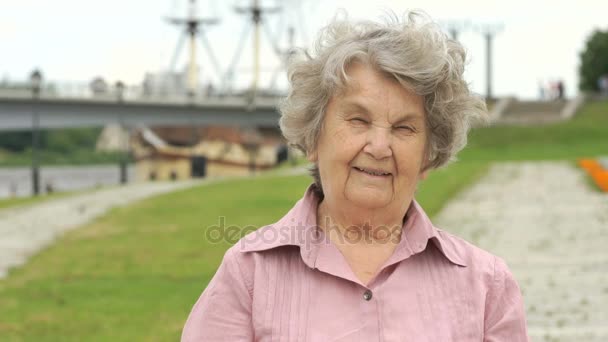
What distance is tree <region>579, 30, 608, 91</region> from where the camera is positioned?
254 feet

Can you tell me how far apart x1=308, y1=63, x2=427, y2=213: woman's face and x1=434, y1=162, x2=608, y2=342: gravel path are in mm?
5024

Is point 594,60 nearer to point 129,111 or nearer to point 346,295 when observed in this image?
point 129,111

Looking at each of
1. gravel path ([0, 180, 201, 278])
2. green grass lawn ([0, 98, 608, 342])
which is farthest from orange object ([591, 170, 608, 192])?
gravel path ([0, 180, 201, 278])

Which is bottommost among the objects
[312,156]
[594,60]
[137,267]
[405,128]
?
[137,267]

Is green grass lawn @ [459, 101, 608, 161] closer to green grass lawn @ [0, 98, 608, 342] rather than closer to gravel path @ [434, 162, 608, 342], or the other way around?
gravel path @ [434, 162, 608, 342]

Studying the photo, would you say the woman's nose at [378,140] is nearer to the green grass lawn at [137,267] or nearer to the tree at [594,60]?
the green grass lawn at [137,267]

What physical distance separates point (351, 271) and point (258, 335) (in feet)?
1.17

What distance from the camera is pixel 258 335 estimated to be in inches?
110

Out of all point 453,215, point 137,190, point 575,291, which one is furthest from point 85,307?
point 137,190

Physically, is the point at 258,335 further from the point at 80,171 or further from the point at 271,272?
the point at 80,171

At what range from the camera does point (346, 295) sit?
112 inches

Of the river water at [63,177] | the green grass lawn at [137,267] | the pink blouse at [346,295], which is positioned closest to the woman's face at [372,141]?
the pink blouse at [346,295]

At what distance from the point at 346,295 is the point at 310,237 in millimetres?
235

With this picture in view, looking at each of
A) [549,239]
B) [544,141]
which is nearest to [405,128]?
[549,239]
